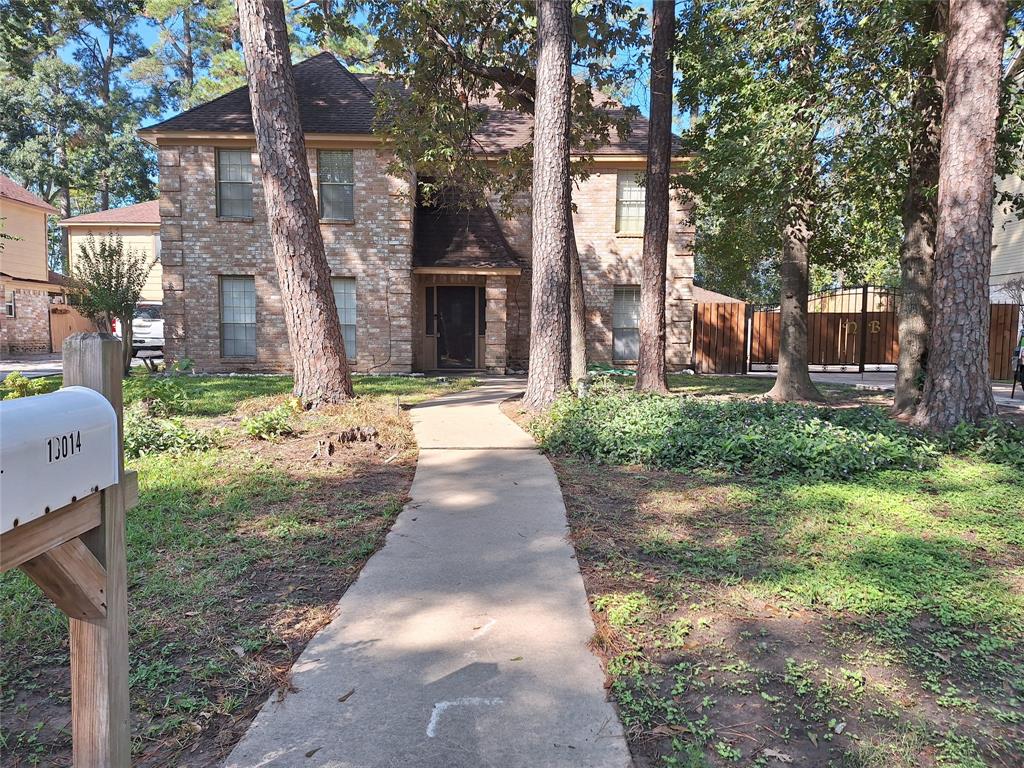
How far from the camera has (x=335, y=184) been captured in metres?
16.7

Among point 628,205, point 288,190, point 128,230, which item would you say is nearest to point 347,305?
point 628,205

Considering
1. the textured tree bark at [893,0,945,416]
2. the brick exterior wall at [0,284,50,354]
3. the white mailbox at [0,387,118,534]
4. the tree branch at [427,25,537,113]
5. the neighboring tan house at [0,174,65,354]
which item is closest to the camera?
the white mailbox at [0,387,118,534]

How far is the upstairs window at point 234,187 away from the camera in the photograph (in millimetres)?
16625

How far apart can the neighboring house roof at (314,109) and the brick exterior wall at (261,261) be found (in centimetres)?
62

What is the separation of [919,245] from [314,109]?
557 inches

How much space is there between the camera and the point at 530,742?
2.29 metres

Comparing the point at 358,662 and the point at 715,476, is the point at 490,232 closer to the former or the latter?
the point at 715,476

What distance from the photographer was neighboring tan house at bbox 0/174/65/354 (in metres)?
25.7

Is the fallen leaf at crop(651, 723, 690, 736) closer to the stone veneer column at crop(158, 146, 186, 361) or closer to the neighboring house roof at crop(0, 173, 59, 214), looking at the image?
the stone veneer column at crop(158, 146, 186, 361)

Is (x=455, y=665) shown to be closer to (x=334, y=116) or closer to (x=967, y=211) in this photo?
(x=967, y=211)

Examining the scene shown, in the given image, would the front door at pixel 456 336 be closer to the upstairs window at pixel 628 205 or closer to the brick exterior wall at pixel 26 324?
the upstairs window at pixel 628 205

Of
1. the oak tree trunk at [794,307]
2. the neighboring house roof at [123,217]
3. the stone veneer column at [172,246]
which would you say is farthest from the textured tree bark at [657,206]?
the neighboring house roof at [123,217]

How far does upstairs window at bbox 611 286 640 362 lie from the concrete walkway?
541 inches

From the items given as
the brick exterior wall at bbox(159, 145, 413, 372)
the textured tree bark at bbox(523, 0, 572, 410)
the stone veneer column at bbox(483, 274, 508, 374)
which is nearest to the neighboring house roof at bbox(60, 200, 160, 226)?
the brick exterior wall at bbox(159, 145, 413, 372)
